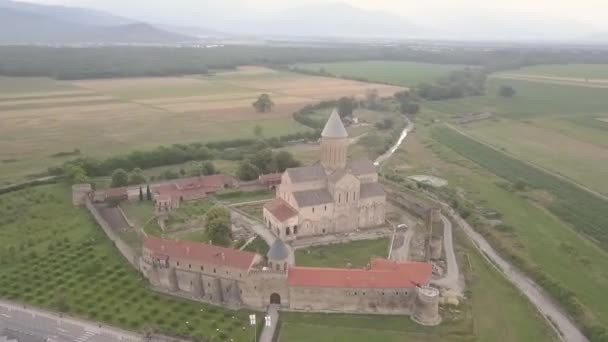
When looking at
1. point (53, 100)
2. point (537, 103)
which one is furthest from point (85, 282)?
point (537, 103)

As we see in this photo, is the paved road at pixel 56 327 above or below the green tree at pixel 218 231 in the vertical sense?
below

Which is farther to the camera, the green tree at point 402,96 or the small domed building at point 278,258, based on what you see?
the green tree at point 402,96

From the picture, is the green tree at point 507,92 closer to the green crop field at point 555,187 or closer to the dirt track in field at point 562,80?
the dirt track in field at point 562,80

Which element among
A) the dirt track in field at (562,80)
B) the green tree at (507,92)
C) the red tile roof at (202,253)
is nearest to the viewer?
the red tile roof at (202,253)

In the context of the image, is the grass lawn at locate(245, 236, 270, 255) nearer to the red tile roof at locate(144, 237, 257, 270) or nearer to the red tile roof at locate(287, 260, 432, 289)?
the red tile roof at locate(144, 237, 257, 270)

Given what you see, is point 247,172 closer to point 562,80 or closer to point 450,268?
point 450,268

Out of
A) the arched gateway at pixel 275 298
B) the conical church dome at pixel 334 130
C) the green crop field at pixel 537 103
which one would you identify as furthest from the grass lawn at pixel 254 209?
the green crop field at pixel 537 103

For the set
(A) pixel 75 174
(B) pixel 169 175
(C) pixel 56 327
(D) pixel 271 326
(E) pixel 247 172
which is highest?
(E) pixel 247 172
